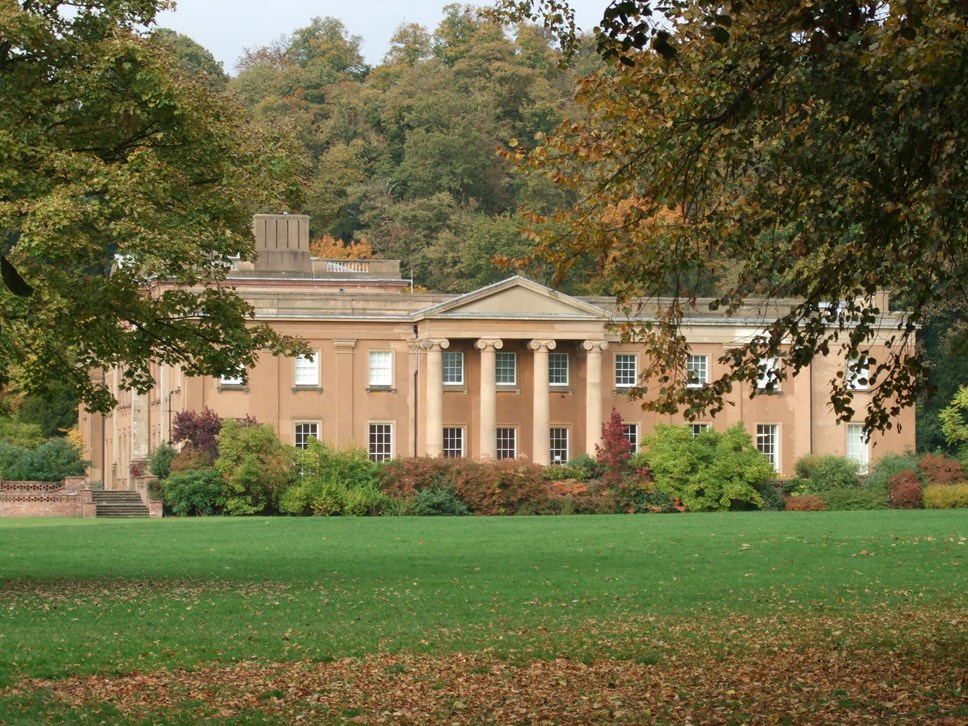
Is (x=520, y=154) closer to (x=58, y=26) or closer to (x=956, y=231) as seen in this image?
(x=956, y=231)

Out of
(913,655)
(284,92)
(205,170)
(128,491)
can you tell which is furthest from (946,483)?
(284,92)

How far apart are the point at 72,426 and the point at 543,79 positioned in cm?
3472

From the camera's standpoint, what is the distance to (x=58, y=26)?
827 inches

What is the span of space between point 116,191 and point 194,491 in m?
32.7

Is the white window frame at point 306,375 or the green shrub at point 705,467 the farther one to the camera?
the white window frame at point 306,375

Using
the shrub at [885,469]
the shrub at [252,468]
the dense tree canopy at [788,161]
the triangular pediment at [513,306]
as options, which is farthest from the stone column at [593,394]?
the dense tree canopy at [788,161]

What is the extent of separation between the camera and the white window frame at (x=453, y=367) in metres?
61.1

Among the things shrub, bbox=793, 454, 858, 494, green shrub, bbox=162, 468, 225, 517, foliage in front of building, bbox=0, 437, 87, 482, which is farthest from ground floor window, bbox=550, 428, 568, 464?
foliage in front of building, bbox=0, 437, 87, 482

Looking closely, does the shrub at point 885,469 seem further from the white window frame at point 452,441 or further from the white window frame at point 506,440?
the white window frame at point 452,441

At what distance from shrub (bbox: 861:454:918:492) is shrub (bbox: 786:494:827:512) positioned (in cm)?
249

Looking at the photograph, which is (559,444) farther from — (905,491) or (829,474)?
(905,491)

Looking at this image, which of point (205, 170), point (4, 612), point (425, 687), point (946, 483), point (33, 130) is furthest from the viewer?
point (946, 483)

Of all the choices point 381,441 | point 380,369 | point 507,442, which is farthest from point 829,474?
point 380,369

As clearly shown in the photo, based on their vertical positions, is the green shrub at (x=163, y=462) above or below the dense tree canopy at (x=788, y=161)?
below
